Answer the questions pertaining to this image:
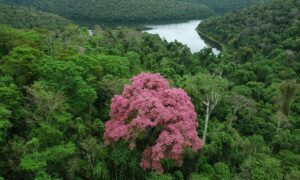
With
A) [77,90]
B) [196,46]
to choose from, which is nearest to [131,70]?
[77,90]

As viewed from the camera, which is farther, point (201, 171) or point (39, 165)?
point (201, 171)

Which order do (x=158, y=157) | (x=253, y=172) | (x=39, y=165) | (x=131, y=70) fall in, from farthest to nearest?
(x=131, y=70)
(x=253, y=172)
(x=158, y=157)
(x=39, y=165)

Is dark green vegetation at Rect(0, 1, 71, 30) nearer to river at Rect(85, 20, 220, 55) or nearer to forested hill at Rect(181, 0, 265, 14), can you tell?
river at Rect(85, 20, 220, 55)

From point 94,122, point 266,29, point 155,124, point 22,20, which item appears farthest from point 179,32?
point 155,124

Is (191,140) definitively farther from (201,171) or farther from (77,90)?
(77,90)

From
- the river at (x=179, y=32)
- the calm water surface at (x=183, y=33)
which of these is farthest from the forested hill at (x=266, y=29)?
the river at (x=179, y=32)

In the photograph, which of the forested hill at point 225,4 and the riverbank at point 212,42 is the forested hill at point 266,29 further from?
the forested hill at point 225,4

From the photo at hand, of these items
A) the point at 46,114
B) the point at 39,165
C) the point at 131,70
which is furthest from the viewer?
the point at 131,70
